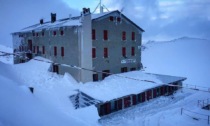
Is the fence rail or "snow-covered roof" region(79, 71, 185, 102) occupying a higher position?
"snow-covered roof" region(79, 71, 185, 102)

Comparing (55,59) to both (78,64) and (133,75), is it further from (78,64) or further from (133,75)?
(133,75)

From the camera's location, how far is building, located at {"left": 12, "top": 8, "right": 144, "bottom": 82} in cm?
2509

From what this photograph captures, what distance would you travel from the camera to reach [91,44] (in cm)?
2570

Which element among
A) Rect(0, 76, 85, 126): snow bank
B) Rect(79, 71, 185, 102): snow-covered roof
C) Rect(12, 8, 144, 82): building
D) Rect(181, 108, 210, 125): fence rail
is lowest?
Rect(181, 108, 210, 125): fence rail

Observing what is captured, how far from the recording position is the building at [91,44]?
82.3 feet

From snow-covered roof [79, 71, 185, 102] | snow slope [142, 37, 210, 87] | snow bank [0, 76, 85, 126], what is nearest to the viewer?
snow bank [0, 76, 85, 126]

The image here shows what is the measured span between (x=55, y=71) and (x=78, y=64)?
19.9 ft

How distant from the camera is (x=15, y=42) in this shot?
132 ft

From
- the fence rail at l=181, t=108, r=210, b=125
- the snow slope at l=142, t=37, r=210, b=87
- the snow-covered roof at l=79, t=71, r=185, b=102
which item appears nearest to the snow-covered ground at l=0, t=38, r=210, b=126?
the fence rail at l=181, t=108, r=210, b=125

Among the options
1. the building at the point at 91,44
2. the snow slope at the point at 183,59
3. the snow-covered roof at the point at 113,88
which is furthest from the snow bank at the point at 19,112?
the snow slope at the point at 183,59

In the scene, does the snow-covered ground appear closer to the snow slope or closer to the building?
the building

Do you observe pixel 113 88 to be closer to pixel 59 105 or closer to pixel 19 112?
pixel 59 105

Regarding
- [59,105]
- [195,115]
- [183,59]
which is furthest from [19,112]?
[183,59]

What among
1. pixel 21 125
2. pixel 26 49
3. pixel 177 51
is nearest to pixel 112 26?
pixel 26 49
